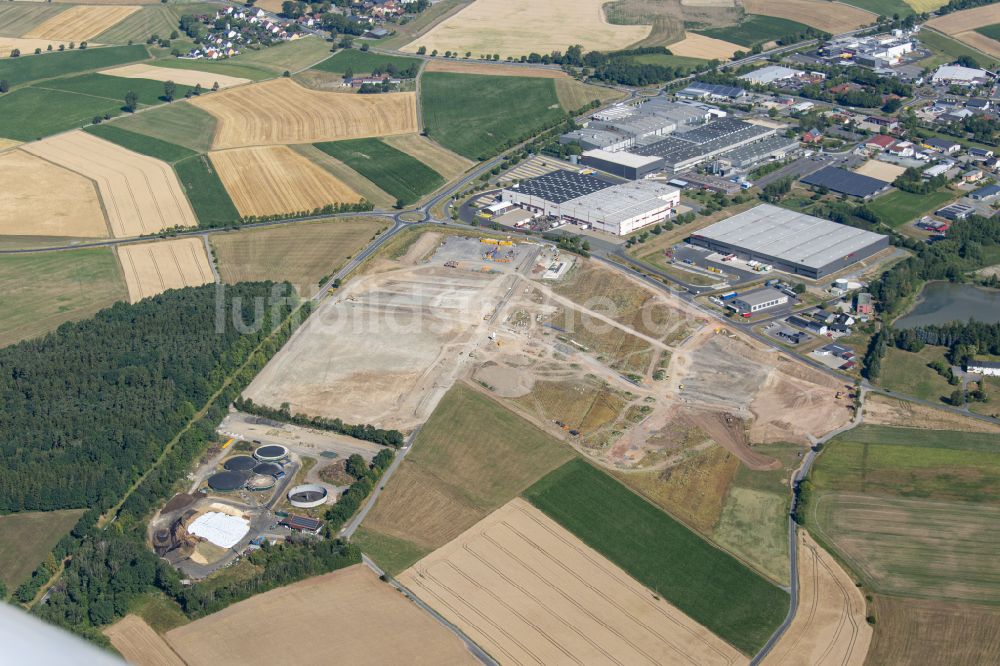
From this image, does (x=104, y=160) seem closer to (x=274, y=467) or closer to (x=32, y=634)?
(x=274, y=467)

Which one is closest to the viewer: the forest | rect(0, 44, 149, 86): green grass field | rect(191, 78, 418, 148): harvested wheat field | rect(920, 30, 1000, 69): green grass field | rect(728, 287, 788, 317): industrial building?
the forest

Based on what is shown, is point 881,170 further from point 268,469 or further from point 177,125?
point 177,125

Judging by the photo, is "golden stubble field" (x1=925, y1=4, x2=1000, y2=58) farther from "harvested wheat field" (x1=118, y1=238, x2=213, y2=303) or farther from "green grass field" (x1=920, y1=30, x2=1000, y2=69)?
"harvested wheat field" (x1=118, y1=238, x2=213, y2=303)

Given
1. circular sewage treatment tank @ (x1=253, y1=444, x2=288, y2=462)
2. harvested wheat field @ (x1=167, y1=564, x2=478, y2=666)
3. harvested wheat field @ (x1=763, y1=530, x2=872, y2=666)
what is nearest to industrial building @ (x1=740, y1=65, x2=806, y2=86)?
harvested wheat field @ (x1=763, y1=530, x2=872, y2=666)

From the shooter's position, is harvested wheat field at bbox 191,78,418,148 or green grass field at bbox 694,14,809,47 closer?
harvested wheat field at bbox 191,78,418,148

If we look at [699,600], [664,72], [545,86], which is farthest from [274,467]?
[664,72]

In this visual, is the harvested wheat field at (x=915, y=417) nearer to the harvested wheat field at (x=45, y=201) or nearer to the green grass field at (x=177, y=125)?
the harvested wheat field at (x=45, y=201)

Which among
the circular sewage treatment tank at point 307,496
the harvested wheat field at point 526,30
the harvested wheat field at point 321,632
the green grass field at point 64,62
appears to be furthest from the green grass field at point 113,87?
the harvested wheat field at point 321,632
